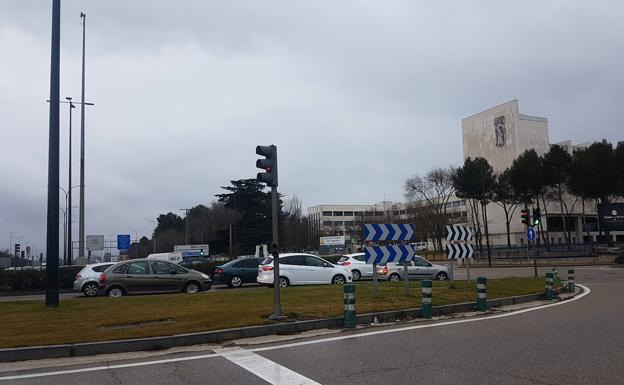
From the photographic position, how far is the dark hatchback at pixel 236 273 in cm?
2450

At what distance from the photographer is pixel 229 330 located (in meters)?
10.1

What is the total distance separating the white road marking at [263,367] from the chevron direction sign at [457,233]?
11818 mm

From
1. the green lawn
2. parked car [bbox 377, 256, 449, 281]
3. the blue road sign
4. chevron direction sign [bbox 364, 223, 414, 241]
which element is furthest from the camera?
the blue road sign

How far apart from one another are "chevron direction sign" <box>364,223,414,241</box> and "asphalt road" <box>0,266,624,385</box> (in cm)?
511

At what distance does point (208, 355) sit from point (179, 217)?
13182cm

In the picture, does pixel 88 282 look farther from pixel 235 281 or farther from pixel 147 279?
pixel 235 281

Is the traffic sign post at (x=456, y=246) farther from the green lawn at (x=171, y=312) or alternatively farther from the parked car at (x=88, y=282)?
the parked car at (x=88, y=282)

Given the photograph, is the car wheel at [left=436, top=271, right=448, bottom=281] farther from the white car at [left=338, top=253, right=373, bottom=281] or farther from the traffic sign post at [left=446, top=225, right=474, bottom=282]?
the traffic sign post at [left=446, top=225, right=474, bottom=282]

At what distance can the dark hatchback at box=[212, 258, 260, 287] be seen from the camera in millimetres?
24500

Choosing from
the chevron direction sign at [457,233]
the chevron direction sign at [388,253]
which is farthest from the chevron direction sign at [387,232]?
the chevron direction sign at [457,233]

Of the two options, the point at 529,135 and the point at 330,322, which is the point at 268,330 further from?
the point at 529,135

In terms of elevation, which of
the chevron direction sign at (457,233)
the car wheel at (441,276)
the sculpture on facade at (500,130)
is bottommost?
the car wheel at (441,276)

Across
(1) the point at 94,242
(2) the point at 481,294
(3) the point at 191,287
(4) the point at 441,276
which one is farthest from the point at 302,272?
(1) the point at 94,242

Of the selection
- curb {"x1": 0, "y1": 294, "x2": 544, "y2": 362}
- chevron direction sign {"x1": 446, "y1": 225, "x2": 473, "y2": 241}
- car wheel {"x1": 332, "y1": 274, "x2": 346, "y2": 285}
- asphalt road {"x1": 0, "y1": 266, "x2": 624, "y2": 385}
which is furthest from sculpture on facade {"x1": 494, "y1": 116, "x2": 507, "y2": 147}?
asphalt road {"x1": 0, "y1": 266, "x2": 624, "y2": 385}
